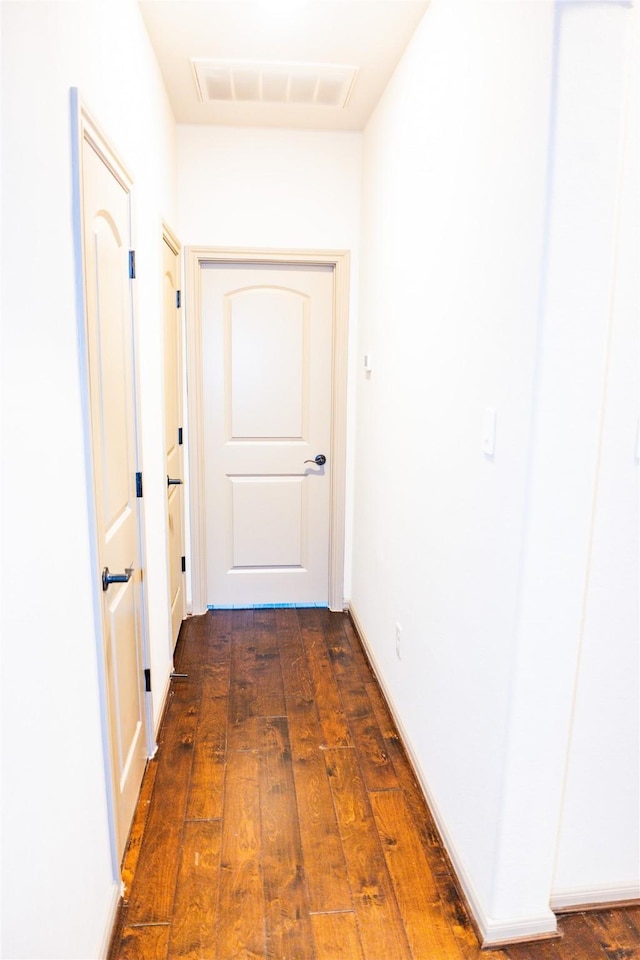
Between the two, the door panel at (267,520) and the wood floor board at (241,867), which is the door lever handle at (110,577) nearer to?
the wood floor board at (241,867)

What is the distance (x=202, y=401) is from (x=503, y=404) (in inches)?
91.7

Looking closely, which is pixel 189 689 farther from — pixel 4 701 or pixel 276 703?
pixel 4 701

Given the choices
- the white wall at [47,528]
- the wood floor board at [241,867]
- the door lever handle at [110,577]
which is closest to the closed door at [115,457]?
the door lever handle at [110,577]

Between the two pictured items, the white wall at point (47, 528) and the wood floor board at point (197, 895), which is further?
the wood floor board at point (197, 895)

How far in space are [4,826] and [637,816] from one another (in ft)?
5.19

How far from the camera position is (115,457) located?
185 centimetres

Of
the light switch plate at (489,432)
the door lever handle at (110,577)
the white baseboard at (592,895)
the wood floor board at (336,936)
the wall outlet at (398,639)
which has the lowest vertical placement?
the wood floor board at (336,936)

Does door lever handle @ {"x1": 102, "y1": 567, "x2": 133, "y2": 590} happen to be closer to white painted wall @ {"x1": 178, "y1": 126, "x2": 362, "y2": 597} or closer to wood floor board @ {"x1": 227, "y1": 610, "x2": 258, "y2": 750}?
wood floor board @ {"x1": 227, "y1": 610, "x2": 258, "y2": 750}

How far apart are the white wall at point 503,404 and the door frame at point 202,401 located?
3.73 feet

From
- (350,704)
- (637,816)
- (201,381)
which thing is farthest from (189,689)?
(637,816)

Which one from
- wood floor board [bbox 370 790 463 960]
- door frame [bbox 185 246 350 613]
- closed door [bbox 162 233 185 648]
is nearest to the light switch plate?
wood floor board [bbox 370 790 463 960]

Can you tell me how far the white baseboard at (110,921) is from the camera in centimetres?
153

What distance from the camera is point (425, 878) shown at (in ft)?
6.06

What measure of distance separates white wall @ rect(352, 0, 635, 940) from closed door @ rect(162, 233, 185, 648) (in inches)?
48.3
